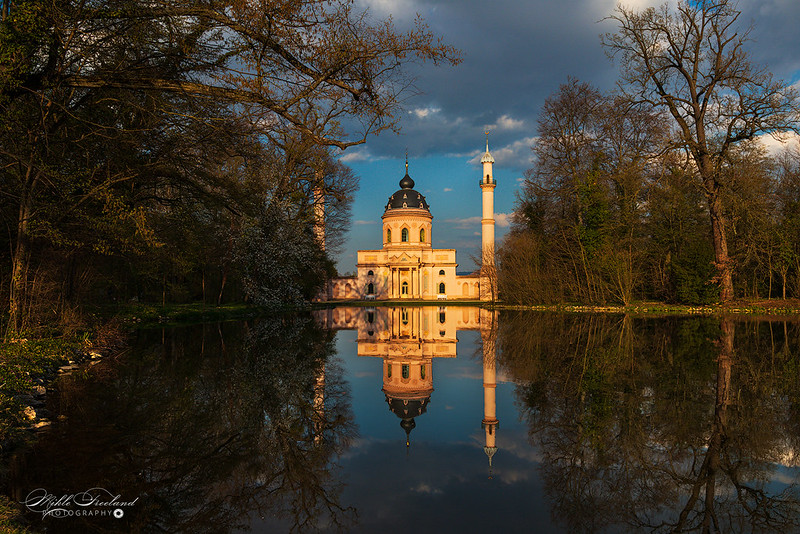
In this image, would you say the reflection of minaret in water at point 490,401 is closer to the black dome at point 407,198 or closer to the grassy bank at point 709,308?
the grassy bank at point 709,308

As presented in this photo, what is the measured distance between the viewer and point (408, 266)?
56.6 meters

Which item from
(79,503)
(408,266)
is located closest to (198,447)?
(79,503)

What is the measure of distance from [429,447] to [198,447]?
2.13 metres

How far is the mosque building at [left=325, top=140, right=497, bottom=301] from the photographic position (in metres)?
56.8

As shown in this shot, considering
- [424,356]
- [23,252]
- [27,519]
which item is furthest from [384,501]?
[23,252]

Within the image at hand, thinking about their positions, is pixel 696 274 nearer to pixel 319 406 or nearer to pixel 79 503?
pixel 319 406

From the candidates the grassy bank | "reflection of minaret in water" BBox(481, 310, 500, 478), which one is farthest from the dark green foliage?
"reflection of minaret in water" BBox(481, 310, 500, 478)

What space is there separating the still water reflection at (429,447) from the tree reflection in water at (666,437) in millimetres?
21

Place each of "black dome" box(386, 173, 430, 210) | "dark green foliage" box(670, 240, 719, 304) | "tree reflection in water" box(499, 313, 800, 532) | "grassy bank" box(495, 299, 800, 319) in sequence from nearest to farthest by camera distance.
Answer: "tree reflection in water" box(499, 313, 800, 532) < "grassy bank" box(495, 299, 800, 319) < "dark green foliage" box(670, 240, 719, 304) < "black dome" box(386, 173, 430, 210)

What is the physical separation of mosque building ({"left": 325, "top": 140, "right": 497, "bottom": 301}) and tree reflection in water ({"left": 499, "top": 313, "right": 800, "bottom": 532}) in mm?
46875

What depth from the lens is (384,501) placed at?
3588mm

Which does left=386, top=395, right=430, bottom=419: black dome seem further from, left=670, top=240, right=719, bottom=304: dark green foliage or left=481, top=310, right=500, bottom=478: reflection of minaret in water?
left=670, top=240, right=719, bottom=304: dark green foliage

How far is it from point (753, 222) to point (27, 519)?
2790 cm

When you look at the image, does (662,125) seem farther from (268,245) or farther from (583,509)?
(583,509)
